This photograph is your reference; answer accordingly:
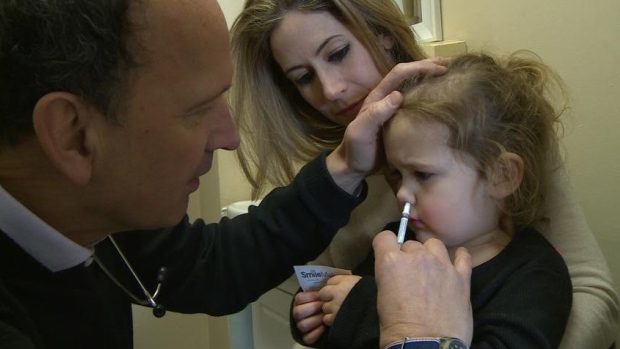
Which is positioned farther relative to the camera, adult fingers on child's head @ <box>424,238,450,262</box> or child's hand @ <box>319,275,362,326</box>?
child's hand @ <box>319,275,362,326</box>

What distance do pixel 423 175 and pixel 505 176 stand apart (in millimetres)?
125

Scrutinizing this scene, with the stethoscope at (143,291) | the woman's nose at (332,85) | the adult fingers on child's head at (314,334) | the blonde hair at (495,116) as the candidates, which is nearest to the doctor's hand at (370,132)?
the blonde hair at (495,116)

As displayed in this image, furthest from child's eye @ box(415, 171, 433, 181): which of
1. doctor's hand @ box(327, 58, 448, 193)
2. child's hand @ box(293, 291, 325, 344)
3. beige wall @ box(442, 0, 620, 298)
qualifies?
beige wall @ box(442, 0, 620, 298)

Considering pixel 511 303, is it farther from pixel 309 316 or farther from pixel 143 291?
pixel 143 291

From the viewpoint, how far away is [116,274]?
908 millimetres

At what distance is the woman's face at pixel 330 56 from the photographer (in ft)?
3.47

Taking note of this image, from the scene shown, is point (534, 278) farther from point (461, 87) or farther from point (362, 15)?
point (362, 15)

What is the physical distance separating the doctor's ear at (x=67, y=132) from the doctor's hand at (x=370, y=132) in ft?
1.37

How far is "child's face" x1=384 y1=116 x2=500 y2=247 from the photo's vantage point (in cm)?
81

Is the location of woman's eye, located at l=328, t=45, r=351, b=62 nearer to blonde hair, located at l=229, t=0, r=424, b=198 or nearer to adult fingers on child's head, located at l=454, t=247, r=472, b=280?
blonde hair, located at l=229, t=0, r=424, b=198

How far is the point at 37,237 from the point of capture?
67 cm

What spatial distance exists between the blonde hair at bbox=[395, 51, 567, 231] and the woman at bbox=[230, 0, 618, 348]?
0.07 meters

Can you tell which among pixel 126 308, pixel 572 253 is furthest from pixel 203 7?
pixel 572 253

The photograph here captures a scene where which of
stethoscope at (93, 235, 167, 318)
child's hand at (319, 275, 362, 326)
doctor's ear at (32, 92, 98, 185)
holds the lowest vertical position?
child's hand at (319, 275, 362, 326)
